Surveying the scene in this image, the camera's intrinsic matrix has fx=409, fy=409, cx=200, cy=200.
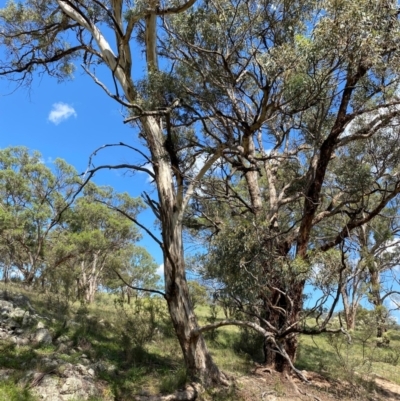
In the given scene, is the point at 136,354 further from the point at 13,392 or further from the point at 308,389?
the point at 308,389

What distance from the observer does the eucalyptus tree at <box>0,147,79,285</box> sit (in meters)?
18.9

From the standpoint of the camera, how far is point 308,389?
24.8ft

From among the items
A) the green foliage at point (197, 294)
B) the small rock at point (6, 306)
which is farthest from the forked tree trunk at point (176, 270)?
the green foliage at point (197, 294)

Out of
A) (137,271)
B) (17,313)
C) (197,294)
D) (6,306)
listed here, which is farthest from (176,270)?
(137,271)

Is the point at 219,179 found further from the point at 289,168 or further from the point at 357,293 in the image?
the point at 357,293

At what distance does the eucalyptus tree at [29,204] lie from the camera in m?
18.9

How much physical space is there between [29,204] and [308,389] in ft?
54.1

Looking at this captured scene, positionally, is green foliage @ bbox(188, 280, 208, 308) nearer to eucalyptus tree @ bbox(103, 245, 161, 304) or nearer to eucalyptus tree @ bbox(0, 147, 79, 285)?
eucalyptus tree @ bbox(0, 147, 79, 285)

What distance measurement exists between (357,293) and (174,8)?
1108 cm

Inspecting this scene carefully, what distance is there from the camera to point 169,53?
8500 millimetres

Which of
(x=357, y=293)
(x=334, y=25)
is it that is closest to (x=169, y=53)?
(x=334, y=25)

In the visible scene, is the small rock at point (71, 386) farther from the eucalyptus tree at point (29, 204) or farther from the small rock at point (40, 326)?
the eucalyptus tree at point (29, 204)

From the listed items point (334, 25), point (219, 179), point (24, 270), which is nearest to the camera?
point (334, 25)

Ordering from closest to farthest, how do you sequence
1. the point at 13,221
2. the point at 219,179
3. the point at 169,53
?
1. the point at 169,53
2. the point at 219,179
3. the point at 13,221
